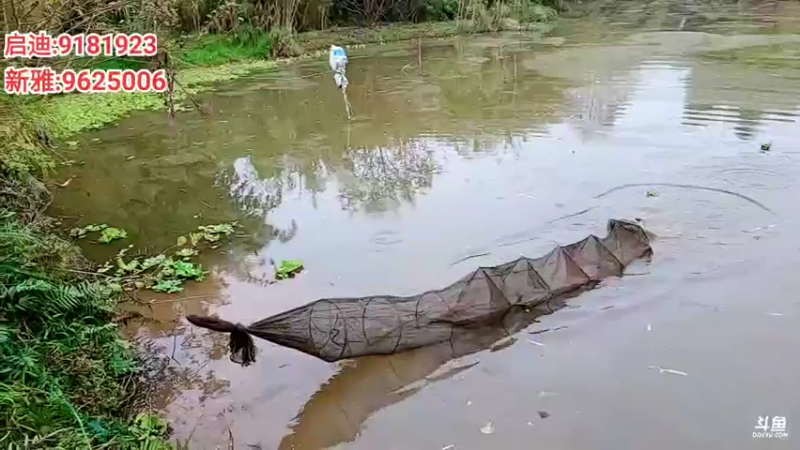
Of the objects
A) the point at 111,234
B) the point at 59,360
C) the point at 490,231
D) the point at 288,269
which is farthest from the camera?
the point at 111,234

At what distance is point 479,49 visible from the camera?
1703cm

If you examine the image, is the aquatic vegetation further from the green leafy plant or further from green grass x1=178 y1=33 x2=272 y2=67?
green grass x1=178 y1=33 x2=272 y2=67

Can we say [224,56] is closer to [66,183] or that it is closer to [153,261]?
[66,183]

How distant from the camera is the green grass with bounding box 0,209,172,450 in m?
2.87

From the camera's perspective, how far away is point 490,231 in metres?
6.01

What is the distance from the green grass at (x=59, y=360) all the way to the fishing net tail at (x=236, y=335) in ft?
1.67

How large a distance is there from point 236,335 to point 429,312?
1167mm

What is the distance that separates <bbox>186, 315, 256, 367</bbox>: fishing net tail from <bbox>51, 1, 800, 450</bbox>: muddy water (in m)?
0.24

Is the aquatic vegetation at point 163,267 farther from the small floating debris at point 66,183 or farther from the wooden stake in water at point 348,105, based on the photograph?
the wooden stake in water at point 348,105

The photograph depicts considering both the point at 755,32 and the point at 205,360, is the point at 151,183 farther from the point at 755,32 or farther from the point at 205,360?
the point at 755,32

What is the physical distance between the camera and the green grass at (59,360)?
2869mm

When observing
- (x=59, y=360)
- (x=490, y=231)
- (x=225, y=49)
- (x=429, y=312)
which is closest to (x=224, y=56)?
(x=225, y=49)

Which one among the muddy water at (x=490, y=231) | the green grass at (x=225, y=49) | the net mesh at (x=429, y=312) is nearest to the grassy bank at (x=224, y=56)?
the green grass at (x=225, y=49)

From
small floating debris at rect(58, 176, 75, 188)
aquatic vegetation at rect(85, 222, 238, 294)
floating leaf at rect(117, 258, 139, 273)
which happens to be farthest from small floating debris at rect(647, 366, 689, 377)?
small floating debris at rect(58, 176, 75, 188)
